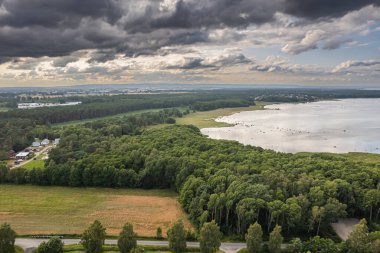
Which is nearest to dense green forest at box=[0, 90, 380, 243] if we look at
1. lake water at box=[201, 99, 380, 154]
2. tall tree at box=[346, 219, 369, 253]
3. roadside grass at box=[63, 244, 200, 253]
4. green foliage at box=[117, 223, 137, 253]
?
roadside grass at box=[63, 244, 200, 253]

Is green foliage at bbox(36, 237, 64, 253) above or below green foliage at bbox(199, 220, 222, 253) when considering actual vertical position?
below

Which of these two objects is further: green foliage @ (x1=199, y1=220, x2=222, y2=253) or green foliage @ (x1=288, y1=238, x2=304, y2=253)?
green foliage @ (x1=288, y1=238, x2=304, y2=253)

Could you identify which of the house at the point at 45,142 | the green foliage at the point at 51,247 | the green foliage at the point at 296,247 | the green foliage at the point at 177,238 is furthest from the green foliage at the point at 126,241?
the house at the point at 45,142

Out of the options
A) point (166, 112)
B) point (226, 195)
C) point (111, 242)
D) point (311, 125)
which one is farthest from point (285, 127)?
point (111, 242)

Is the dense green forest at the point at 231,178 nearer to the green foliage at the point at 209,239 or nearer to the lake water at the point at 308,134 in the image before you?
the green foliage at the point at 209,239

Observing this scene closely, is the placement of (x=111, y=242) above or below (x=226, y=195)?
below

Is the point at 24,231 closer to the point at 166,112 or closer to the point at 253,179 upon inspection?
the point at 253,179

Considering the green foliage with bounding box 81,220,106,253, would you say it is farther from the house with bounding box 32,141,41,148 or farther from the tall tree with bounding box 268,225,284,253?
the house with bounding box 32,141,41,148
